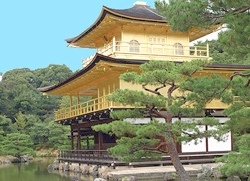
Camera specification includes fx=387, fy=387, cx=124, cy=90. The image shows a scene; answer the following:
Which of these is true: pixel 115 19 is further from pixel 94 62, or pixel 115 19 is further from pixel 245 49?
pixel 245 49

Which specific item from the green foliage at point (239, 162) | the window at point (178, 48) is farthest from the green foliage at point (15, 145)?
the green foliage at point (239, 162)

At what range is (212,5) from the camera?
8.98 metres

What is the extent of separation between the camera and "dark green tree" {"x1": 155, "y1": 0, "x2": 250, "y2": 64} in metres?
8.46

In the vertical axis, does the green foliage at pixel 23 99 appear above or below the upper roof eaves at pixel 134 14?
below

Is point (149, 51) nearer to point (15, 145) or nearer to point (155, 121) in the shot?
point (155, 121)

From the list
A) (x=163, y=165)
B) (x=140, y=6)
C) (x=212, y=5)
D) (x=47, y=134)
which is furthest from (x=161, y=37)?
(x=47, y=134)

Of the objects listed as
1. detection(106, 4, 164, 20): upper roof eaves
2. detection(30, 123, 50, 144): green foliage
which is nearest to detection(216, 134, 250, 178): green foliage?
detection(106, 4, 164, 20): upper roof eaves

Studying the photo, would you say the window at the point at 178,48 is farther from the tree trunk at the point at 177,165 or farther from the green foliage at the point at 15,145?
the green foliage at the point at 15,145

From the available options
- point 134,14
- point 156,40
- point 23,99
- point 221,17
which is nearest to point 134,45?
point 156,40

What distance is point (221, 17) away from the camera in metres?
9.20

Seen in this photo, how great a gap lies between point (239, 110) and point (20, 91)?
45.5 m

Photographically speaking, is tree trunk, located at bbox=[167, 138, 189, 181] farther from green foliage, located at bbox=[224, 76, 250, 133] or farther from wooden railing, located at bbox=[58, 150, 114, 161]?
wooden railing, located at bbox=[58, 150, 114, 161]

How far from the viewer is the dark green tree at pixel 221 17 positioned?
8461 millimetres

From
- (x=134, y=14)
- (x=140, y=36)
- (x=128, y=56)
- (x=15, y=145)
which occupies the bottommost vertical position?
(x=15, y=145)
